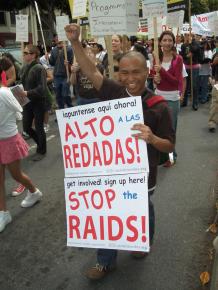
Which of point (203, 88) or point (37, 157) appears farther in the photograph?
point (203, 88)

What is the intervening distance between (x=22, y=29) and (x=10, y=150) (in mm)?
5934

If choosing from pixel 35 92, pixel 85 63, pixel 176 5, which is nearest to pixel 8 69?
pixel 35 92

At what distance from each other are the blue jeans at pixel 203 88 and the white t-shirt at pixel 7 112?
760 cm

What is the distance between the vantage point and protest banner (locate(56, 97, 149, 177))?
7.99ft

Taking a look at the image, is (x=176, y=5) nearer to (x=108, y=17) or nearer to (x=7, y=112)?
(x=108, y=17)

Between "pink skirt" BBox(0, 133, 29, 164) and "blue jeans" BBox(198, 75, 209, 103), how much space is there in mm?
7632

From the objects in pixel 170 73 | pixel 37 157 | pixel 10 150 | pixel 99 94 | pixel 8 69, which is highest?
pixel 8 69

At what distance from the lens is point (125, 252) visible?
11.2 feet

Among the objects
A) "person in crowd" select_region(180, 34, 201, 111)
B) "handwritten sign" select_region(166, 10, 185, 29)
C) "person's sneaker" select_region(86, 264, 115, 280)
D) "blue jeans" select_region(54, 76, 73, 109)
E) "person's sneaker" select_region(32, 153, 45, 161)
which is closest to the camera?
"person's sneaker" select_region(86, 264, 115, 280)

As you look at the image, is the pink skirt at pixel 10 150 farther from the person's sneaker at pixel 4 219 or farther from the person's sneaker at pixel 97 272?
the person's sneaker at pixel 97 272

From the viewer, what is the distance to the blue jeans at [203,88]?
10.6 m

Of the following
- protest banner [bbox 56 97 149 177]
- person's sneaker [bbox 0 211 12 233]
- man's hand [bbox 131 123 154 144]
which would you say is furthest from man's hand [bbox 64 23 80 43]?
person's sneaker [bbox 0 211 12 233]

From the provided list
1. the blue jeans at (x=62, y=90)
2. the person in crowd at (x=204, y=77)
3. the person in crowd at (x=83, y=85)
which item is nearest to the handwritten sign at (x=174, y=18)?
the person in crowd at (x=204, y=77)

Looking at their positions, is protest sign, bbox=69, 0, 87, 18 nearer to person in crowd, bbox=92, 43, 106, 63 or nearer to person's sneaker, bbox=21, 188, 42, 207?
person in crowd, bbox=92, 43, 106, 63
